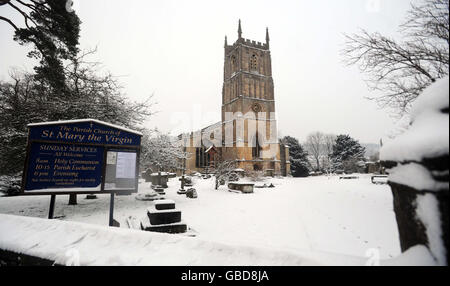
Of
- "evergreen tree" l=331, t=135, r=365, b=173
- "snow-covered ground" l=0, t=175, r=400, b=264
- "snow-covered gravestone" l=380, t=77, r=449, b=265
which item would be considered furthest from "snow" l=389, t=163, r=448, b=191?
"evergreen tree" l=331, t=135, r=365, b=173

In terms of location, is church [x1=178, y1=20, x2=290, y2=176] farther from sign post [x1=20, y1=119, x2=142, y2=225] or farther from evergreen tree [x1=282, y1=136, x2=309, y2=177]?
sign post [x1=20, y1=119, x2=142, y2=225]

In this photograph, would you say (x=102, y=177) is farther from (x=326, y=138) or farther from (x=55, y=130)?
(x=326, y=138)

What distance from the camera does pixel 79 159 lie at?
456cm

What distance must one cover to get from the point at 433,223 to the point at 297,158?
4022 centimetres

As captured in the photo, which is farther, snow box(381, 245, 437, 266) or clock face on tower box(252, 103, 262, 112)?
clock face on tower box(252, 103, 262, 112)

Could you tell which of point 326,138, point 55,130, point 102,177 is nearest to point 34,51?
point 55,130

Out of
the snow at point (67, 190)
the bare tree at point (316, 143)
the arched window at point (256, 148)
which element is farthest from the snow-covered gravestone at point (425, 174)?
the bare tree at point (316, 143)

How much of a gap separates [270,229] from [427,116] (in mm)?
5082

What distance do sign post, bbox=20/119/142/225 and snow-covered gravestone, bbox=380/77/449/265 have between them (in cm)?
559

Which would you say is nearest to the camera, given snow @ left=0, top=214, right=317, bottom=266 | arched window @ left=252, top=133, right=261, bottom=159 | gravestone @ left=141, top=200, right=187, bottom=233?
Answer: snow @ left=0, top=214, right=317, bottom=266

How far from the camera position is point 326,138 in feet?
183

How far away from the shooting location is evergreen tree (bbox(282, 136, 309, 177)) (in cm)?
3728

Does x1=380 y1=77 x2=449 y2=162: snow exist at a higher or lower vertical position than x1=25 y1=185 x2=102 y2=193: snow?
higher

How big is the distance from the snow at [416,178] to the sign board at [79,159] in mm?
5598
